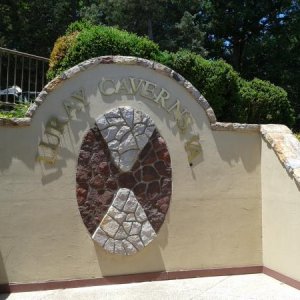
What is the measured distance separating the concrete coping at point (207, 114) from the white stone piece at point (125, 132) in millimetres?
652

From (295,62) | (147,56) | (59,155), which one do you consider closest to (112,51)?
(147,56)

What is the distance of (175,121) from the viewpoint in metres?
6.61

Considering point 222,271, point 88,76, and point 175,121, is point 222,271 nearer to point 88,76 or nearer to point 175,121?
point 175,121

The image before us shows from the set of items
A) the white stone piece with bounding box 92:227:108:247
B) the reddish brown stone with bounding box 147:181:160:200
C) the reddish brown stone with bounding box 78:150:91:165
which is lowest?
the white stone piece with bounding box 92:227:108:247

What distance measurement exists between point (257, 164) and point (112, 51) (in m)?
2.87

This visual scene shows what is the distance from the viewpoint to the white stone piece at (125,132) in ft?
20.6

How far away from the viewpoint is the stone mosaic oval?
20.2ft

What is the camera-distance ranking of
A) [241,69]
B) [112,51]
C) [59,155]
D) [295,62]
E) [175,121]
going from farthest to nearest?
[241,69]
[295,62]
[112,51]
[175,121]
[59,155]

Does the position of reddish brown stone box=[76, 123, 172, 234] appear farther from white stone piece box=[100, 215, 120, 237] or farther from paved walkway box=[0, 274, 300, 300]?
paved walkway box=[0, 274, 300, 300]

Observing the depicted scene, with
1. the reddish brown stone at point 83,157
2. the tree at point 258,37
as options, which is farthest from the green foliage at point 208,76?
the tree at point 258,37

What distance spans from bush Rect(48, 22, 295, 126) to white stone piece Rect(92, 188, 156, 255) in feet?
8.28

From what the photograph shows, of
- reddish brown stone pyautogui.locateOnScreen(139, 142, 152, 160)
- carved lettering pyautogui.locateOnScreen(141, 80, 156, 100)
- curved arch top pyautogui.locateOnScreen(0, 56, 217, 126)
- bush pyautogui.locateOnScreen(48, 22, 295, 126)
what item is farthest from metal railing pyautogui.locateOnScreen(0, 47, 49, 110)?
reddish brown stone pyautogui.locateOnScreen(139, 142, 152, 160)

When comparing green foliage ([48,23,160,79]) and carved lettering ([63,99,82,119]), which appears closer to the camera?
carved lettering ([63,99,82,119])

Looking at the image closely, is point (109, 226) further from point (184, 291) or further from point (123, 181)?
point (184, 291)
